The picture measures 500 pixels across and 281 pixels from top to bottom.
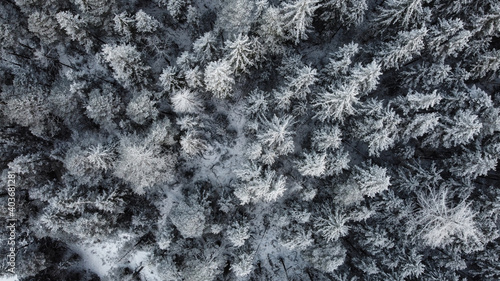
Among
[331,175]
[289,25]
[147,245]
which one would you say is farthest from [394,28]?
[147,245]

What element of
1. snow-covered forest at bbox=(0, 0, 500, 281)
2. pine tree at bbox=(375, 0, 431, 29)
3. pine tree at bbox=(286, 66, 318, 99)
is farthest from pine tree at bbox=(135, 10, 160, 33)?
pine tree at bbox=(375, 0, 431, 29)

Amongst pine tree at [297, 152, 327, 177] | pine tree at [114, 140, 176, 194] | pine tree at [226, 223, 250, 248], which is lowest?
pine tree at [226, 223, 250, 248]

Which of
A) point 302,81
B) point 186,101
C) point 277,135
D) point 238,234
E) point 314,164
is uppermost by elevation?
point 186,101

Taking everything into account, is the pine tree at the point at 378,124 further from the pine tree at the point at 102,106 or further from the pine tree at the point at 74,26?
the pine tree at the point at 74,26

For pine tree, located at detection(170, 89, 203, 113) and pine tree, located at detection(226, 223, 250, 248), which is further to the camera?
pine tree, located at detection(226, 223, 250, 248)

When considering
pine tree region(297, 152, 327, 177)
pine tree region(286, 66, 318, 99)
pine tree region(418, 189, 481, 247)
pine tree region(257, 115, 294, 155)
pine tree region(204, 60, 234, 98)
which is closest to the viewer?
pine tree region(204, 60, 234, 98)

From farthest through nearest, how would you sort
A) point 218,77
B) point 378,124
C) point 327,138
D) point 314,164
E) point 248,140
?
1. point 248,140
2. point 327,138
3. point 314,164
4. point 378,124
5. point 218,77

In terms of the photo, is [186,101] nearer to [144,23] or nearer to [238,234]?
[144,23]

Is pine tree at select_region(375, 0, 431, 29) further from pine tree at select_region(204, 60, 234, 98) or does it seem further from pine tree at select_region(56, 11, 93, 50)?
pine tree at select_region(56, 11, 93, 50)

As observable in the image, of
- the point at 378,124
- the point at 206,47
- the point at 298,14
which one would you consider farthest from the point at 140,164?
the point at 378,124
